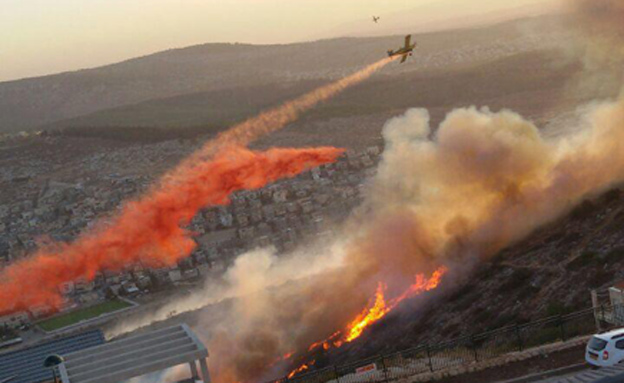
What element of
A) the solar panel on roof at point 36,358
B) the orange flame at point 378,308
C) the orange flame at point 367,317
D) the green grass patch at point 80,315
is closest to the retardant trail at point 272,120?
the green grass patch at point 80,315

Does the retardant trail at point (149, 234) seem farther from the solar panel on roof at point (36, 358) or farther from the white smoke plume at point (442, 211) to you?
the solar panel on roof at point (36, 358)

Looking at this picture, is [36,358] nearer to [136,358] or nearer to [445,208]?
[136,358]

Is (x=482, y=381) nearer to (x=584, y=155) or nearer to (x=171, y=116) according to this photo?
(x=584, y=155)

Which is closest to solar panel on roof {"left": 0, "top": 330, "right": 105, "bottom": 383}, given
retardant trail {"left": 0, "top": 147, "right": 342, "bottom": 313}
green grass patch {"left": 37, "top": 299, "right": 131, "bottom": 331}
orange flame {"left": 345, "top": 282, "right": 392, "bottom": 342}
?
orange flame {"left": 345, "top": 282, "right": 392, "bottom": 342}

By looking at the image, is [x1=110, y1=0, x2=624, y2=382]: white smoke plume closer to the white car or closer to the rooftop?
the rooftop

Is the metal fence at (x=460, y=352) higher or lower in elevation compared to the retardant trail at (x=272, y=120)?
lower

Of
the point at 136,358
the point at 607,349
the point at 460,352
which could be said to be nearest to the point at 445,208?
the point at 460,352

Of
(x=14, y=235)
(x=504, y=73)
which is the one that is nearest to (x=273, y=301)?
(x=14, y=235)
